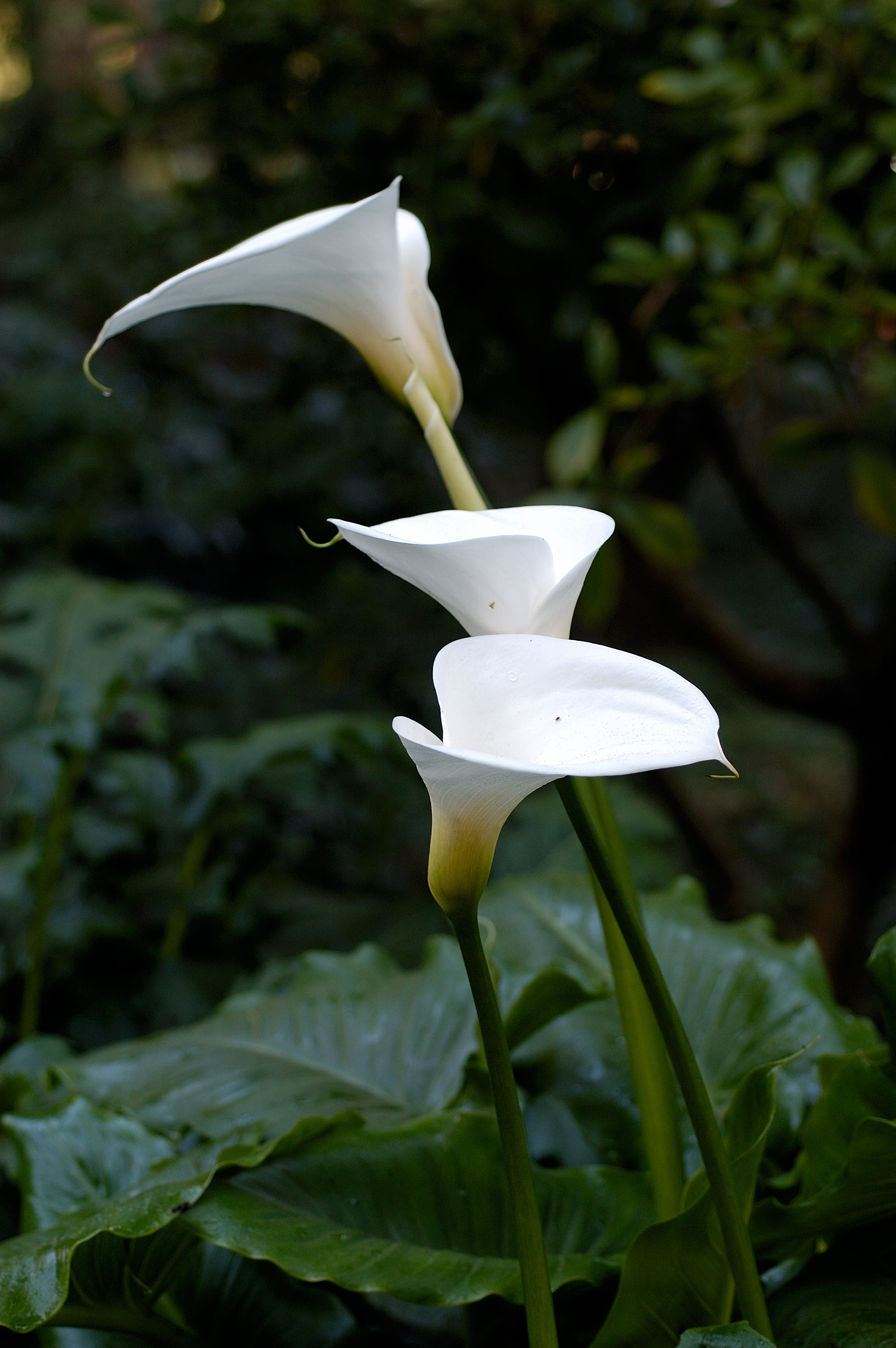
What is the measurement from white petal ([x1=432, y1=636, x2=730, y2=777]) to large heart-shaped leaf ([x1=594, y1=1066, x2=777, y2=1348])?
19 centimetres

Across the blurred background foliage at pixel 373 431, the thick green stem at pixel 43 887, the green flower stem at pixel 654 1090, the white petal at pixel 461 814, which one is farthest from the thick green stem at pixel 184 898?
the white petal at pixel 461 814

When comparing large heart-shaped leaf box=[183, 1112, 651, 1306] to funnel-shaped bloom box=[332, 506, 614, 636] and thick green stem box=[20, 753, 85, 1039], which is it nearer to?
funnel-shaped bloom box=[332, 506, 614, 636]

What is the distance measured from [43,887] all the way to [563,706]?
0.75 metres

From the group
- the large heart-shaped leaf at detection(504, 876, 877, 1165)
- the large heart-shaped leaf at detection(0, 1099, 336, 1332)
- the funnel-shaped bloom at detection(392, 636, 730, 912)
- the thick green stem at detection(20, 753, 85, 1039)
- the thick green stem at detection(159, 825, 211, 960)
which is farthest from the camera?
Result: the thick green stem at detection(159, 825, 211, 960)

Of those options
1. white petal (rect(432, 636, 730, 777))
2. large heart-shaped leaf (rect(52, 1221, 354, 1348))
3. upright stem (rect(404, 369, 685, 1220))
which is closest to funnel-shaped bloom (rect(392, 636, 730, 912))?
white petal (rect(432, 636, 730, 777))

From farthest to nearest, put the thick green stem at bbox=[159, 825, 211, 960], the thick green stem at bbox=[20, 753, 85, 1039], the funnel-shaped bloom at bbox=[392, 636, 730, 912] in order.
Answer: the thick green stem at bbox=[159, 825, 211, 960] → the thick green stem at bbox=[20, 753, 85, 1039] → the funnel-shaped bloom at bbox=[392, 636, 730, 912]

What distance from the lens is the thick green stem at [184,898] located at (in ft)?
3.33

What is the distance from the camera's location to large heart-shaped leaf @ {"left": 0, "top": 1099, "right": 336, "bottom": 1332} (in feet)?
1.18

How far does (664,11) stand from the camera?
3.21ft

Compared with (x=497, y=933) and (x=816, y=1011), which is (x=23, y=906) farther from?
(x=816, y=1011)

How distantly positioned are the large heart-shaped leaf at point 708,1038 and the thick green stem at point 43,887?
0.50 meters

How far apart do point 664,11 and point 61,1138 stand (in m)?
1.08

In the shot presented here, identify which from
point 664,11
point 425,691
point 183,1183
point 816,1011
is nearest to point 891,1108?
point 816,1011

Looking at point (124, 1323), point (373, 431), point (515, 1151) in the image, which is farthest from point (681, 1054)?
point (373, 431)
